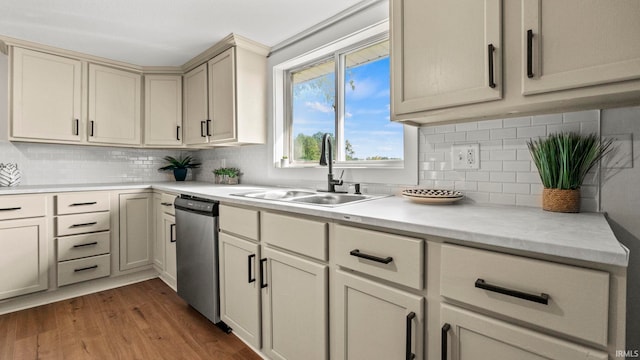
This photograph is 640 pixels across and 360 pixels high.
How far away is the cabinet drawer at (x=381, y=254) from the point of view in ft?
3.38

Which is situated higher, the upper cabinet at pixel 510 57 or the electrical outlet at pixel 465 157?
the upper cabinet at pixel 510 57

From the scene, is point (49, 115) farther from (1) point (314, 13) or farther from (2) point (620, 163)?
(2) point (620, 163)

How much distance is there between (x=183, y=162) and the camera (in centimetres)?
378

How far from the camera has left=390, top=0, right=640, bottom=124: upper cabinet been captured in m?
0.93

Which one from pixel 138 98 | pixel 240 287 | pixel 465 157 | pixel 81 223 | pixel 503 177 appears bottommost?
pixel 240 287

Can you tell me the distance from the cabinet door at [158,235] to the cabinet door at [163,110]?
0.81 metres

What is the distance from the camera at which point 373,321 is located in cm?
115

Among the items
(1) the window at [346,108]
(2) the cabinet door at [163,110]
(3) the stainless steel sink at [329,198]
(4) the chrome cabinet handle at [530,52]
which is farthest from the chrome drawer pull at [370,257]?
(2) the cabinet door at [163,110]

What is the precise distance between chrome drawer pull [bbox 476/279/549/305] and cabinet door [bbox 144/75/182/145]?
3.40 m

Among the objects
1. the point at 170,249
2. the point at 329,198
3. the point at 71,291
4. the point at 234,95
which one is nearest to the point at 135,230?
the point at 170,249

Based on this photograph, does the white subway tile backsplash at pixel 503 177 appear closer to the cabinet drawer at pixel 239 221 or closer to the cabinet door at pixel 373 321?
the cabinet door at pixel 373 321

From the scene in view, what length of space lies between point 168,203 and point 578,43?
279cm

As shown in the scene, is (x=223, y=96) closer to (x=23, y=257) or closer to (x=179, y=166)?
(x=179, y=166)

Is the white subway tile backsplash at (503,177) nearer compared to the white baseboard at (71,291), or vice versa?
the white subway tile backsplash at (503,177)
